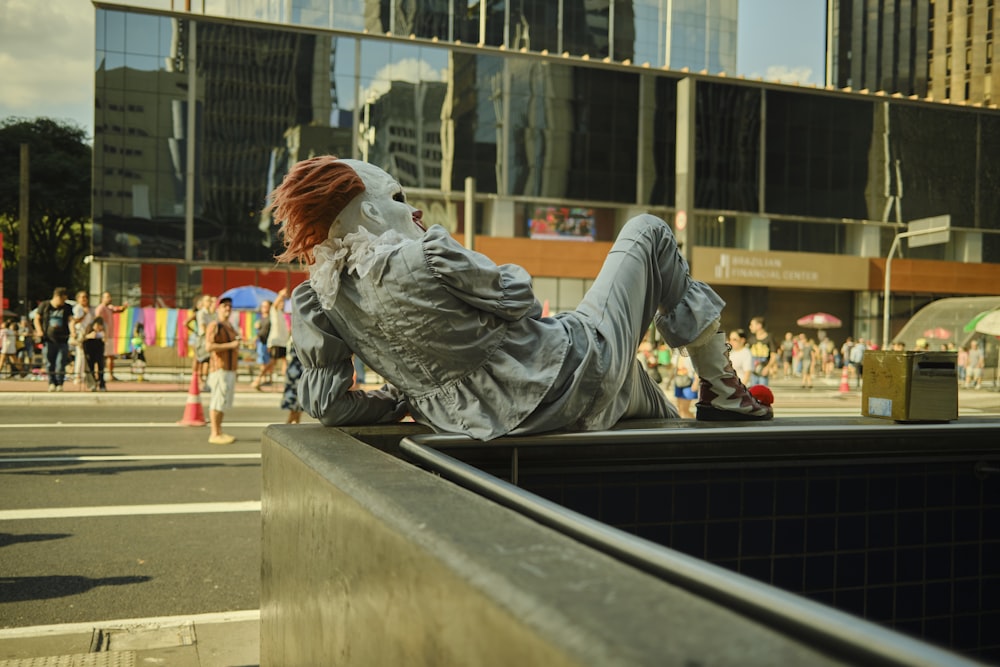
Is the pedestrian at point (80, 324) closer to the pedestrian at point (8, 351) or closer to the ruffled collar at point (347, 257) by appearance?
the pedestrian at point (8, 351)

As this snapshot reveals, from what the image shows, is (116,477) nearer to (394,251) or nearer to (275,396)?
(394,251)

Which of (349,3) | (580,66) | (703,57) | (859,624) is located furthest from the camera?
(703,57)

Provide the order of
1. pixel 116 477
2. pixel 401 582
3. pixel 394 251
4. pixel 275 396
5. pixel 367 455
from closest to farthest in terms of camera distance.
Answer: pixel 401 582, pixel 367 455, pixel 394 251, pixel 116 477, pixel 275 396

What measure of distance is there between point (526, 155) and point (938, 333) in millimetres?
17627

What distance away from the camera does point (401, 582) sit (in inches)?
44.3

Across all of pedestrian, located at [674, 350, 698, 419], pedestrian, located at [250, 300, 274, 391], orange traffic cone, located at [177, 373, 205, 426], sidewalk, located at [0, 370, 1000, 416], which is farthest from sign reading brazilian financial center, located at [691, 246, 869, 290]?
orange traffic cone, located at [177, 373, 205, 426]

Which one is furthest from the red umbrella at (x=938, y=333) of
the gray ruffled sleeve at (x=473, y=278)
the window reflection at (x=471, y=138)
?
the gray ruffled sleeve at (x=473, y=278)

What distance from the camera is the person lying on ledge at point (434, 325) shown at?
2527 mm

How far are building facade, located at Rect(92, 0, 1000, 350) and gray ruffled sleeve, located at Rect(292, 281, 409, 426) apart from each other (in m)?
30.1

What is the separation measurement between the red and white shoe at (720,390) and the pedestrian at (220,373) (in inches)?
310

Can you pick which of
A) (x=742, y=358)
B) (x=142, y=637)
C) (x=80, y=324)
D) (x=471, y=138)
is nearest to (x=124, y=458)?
(x=142, y=637)

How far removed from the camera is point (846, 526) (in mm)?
2604

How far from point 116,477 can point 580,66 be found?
34.7 metres

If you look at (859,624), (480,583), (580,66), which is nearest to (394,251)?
(480,583)
